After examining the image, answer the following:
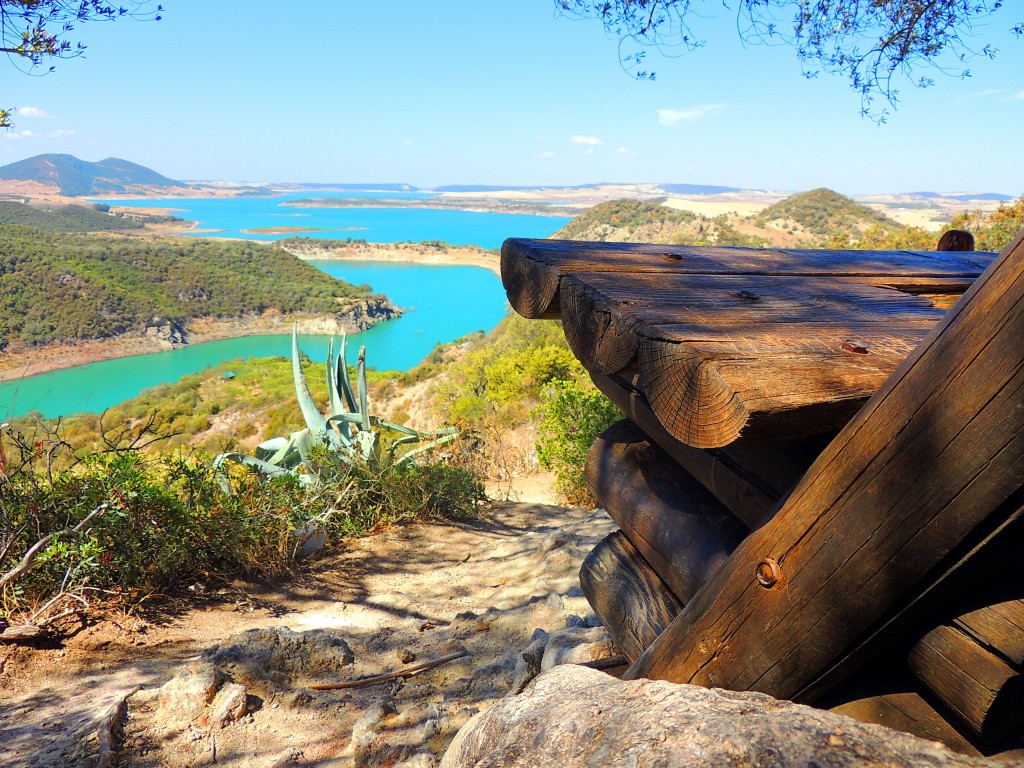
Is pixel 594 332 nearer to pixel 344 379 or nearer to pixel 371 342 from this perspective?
pixel 344 379

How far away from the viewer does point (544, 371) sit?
10.6m

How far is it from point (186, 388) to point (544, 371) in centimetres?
1961

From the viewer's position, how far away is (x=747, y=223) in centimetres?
3281

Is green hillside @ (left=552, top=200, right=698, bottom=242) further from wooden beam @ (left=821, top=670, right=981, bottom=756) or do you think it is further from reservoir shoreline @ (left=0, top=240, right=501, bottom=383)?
wooden beam @ (left=821, top=670, right=981, bottom=756)

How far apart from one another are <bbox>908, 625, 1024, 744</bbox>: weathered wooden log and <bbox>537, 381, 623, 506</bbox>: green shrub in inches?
175

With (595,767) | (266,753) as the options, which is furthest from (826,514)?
(266,753)

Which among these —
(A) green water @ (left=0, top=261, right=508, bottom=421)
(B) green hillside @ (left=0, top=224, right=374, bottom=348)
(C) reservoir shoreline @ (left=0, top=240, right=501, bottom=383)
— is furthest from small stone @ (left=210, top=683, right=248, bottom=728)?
(B) green hillside @ (left=0, top=224, right=374, bottom=348)

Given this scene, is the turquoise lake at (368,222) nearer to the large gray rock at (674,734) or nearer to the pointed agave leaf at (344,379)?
the pointed agave leaf at (344,379)

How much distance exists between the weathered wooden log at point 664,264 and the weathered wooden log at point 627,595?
0.85m

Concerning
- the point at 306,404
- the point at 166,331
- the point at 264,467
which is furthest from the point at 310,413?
Result: the point at 166,331

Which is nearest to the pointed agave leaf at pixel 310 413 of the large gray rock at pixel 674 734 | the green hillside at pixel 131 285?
the large gray rock at pixel 674 734

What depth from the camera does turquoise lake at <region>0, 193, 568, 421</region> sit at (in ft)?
105

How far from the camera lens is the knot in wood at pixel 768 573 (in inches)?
41.7

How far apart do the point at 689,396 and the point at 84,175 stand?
156890 millimetres
